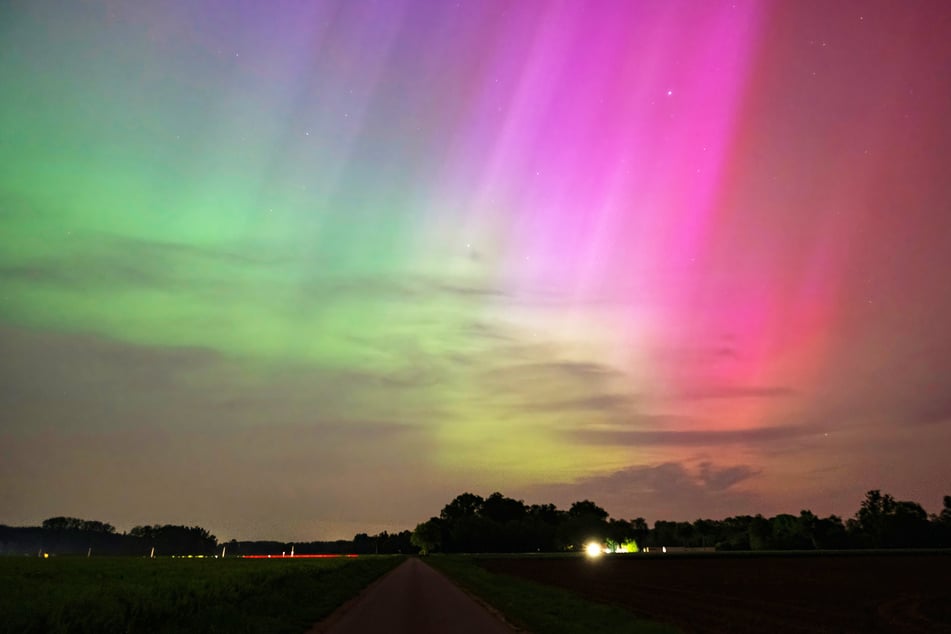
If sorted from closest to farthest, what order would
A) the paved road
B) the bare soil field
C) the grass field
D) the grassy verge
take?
the grass field < the paved road < the grassy verge < the bare soil field

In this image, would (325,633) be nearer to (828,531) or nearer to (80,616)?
(80,616)

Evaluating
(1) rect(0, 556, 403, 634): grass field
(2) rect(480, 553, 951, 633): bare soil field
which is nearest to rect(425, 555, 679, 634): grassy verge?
(2) rect(480, 553, 951, 633): bare soil field

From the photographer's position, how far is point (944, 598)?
1345 inches

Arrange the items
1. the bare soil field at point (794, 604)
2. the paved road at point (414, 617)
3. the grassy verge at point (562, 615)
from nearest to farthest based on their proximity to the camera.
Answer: the paved road at point (414, 617), the grassy verge at point (562, 615), the bare soil field at point (794, 604)

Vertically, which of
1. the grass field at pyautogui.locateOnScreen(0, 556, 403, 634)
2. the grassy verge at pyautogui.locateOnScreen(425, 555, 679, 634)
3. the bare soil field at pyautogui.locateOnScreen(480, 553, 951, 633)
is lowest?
the bare soil field at pyautogui.locateOnScreen(480, 553, 951, 633)

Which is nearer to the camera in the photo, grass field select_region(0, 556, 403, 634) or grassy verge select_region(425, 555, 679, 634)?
grass field select_region(0, 556, 403, 634)

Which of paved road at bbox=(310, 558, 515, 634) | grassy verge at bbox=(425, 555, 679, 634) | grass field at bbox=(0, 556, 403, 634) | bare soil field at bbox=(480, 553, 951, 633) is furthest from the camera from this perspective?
bare soil field at bbox=(480, 553, 951, 633)

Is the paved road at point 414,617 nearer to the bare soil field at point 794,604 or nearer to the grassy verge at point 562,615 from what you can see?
the grassy verge at point 562,615

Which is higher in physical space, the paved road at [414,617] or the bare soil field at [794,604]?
the paved road at [414,617]

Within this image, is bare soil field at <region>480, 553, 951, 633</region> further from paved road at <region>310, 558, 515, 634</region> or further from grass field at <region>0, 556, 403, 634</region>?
grass field at <region>0, 556, 403, 634</region>

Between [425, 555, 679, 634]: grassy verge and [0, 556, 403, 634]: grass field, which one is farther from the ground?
[0, 556, 403, 634]: grass field

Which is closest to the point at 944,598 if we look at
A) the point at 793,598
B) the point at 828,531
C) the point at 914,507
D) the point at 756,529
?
the point at 793,598

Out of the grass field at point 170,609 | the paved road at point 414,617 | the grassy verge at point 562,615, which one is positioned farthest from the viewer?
the grassy verge at point 562,615

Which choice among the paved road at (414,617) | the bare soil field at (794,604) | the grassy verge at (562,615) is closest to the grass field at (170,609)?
the paved road at (414,617)
